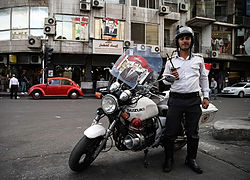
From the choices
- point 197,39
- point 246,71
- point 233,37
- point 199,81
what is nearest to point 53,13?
point 197,39

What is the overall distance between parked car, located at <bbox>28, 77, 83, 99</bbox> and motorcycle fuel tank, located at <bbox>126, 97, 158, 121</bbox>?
12.0m

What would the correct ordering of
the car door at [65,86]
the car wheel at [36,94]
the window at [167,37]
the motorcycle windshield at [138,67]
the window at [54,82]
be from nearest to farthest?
the motorcycle windshield at [138,67]
the car wheel at [36,94]
the window at [54,82]
the car door at [65,86]
the window at [167,37]

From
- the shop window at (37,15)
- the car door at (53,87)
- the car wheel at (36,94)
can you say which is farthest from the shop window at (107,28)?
the car wheel at (36,94)

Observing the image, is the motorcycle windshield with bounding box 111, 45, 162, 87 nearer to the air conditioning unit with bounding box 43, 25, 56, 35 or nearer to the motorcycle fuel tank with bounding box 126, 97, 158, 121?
the motorcycle fuel tank with bounding box 126, 97, 158, 121

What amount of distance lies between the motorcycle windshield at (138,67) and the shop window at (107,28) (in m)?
16.8

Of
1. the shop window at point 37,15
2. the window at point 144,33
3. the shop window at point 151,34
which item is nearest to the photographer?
the shop window at point 37,15

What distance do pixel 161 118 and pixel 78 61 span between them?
57.2 ft

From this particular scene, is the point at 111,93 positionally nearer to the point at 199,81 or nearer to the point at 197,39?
the point at 199,81

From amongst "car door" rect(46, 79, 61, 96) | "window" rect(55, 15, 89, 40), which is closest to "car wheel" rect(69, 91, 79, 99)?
"car door" rect(46, 79, 61, 96)

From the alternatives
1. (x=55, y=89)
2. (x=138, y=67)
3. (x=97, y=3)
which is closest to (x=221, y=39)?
(x=97, y=3)

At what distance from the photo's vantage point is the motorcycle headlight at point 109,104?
92.9 inches

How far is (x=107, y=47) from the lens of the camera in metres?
18.4

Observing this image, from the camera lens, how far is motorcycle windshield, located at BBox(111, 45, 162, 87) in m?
2.55

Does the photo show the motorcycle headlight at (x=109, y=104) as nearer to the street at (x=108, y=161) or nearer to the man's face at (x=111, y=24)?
the street at (x=108, y=161)
